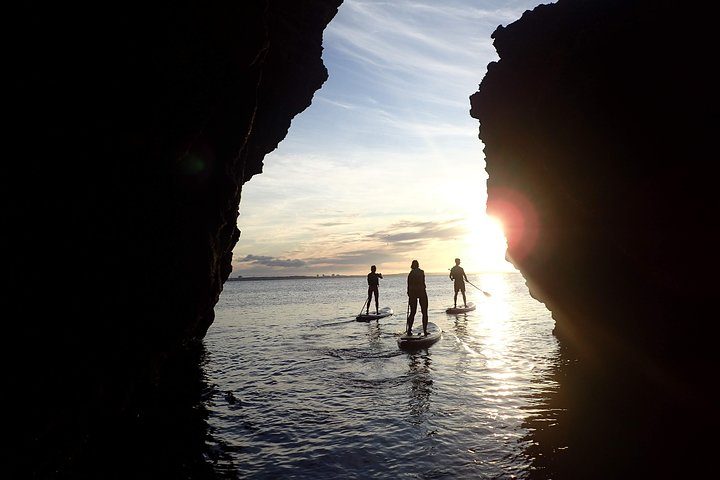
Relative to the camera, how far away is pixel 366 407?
34.3 feet

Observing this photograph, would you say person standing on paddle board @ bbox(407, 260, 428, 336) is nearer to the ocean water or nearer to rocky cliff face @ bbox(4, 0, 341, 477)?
the ocean water

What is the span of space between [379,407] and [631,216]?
7.60 metres

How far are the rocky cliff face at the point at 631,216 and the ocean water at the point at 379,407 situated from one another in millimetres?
1097

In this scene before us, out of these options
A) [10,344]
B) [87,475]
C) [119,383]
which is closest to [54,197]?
[10,344]

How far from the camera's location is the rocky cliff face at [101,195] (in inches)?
245

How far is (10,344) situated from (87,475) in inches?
121

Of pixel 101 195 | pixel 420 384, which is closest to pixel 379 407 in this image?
pixel 420 384

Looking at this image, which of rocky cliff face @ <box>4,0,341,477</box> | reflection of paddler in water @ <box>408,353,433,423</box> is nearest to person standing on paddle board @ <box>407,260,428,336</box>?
reflection of paddler in water @ <box>408,353,433,423</box>

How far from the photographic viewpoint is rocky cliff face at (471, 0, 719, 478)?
26.4 ft

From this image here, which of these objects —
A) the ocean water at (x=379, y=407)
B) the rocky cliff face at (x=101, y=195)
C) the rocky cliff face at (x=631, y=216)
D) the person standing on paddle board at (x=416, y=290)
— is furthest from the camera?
the person standing on paddle board at (x=416, y=290)

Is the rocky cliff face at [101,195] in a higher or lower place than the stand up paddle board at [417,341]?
higher

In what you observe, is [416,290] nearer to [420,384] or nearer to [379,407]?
[420,384]

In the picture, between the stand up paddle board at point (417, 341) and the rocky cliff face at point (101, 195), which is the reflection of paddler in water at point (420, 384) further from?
the rocky cliff face at point (101, 195)

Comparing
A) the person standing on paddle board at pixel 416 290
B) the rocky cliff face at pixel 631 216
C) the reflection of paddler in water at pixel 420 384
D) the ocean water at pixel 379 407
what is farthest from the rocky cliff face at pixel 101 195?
the person standing on paddle board at pixel 416 290
